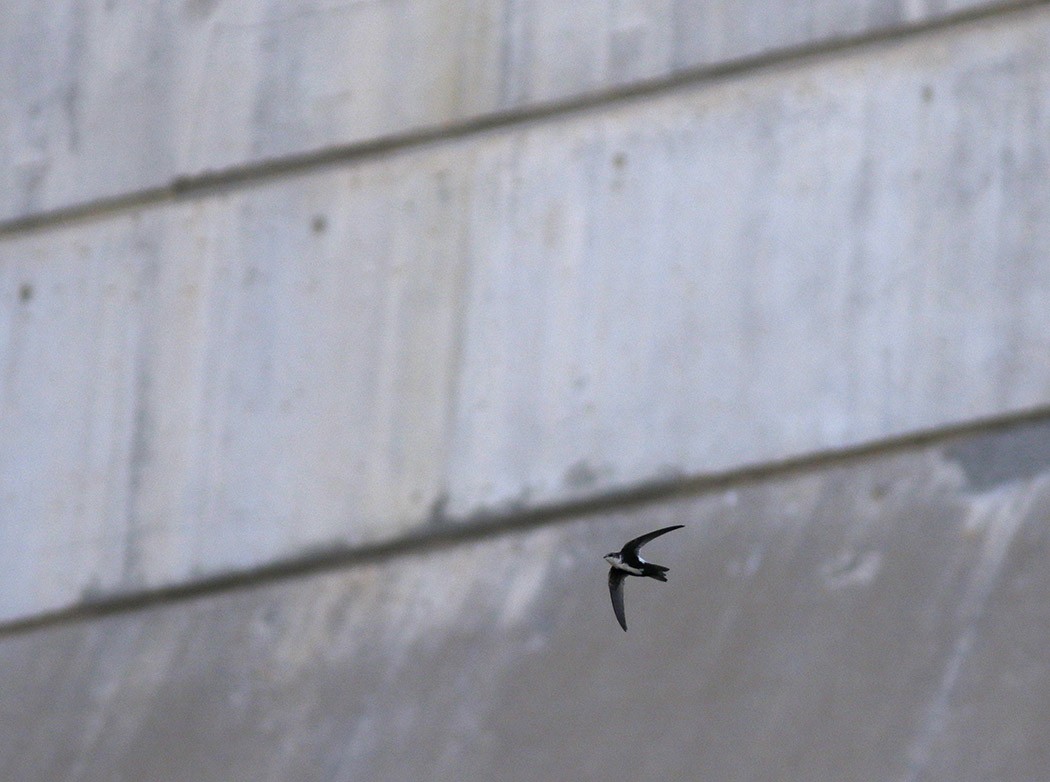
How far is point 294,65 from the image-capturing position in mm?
9789

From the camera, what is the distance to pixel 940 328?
8422 mm

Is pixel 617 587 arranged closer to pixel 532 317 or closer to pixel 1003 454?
pixel 1003 454

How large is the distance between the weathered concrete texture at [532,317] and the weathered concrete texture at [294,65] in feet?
0.57

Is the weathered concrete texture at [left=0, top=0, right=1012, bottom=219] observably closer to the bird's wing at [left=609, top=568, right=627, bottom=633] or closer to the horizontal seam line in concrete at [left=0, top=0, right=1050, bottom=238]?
the horizontal seam line in concrete at [left=0, top=0, right=1050, bottom=238]

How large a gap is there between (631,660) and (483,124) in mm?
2353

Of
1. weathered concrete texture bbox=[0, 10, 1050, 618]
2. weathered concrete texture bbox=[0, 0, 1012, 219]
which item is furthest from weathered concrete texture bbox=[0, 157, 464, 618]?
weathered concrete texture bbox=[0, 0, 1012, 219]

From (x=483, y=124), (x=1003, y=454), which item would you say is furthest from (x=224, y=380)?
(x=1003, y=454)

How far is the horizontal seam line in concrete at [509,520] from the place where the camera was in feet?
27.2

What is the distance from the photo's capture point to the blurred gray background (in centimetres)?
790

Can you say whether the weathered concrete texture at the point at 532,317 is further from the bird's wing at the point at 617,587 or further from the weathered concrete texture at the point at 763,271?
the bird's wing at the point at 617,587

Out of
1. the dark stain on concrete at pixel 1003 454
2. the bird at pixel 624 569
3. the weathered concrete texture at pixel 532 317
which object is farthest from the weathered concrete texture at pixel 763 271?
the bird at pixel 624 569

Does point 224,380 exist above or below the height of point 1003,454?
below

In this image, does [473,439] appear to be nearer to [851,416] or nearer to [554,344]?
[554,344]

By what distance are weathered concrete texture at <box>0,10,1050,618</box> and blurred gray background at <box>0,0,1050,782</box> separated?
0.05 feet
